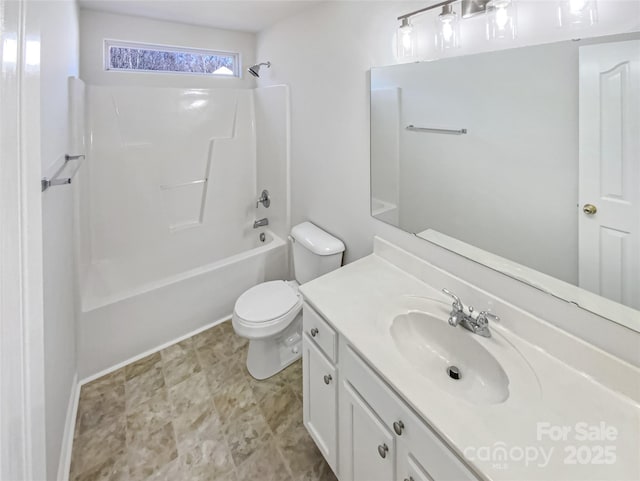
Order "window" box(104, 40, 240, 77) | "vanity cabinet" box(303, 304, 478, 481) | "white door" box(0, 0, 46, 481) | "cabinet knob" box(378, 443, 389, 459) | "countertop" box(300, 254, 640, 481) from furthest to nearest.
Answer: "window" box(104, 40, 240, 77) → "cabinet knob" box(378, 443, 389, 459) → "vanity cabinet" box(303, 304, 478, 481) → "countertop" box(300, 254, 640, 481) → "white door" box(0, 0, 46, 481)

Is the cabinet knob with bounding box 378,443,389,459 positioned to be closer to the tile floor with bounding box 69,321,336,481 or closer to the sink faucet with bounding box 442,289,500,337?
the sink faucet with bounding box 442,289,500,337

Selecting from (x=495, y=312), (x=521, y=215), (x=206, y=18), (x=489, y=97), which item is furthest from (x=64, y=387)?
(x=206, y=18)

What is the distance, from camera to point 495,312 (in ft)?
3.97

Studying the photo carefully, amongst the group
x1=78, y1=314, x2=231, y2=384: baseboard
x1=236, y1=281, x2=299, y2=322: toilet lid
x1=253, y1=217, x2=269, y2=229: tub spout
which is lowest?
x1=78, y1=314, x2=231, y2=384: baseboard

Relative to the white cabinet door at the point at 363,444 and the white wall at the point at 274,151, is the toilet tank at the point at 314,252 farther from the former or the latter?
the white cabinet door at the point at 363,444

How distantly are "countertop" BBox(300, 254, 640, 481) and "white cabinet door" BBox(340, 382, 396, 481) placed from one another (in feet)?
0.67

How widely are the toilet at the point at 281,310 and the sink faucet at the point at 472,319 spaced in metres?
0.95

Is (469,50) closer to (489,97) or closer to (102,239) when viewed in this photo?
(489,97)

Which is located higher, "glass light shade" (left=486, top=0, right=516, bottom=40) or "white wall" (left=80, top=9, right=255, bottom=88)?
"white wall" (left=80, top=9, right=255, bottom=88)

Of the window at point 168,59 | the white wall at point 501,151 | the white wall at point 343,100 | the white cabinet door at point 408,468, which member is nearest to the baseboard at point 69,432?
the white cabinet door at point 408,468

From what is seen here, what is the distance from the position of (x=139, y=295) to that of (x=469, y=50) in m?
2.21

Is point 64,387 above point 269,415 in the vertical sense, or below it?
above

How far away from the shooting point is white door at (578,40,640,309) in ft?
2.87

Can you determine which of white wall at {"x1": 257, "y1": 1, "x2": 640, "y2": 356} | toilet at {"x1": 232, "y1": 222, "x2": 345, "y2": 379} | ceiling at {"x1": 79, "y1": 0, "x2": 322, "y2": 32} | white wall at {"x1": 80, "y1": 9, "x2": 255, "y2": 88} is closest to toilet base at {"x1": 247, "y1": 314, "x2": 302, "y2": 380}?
toilet at {"x1": 232, "y1": 222, "x2": 345, "y2": 379}
